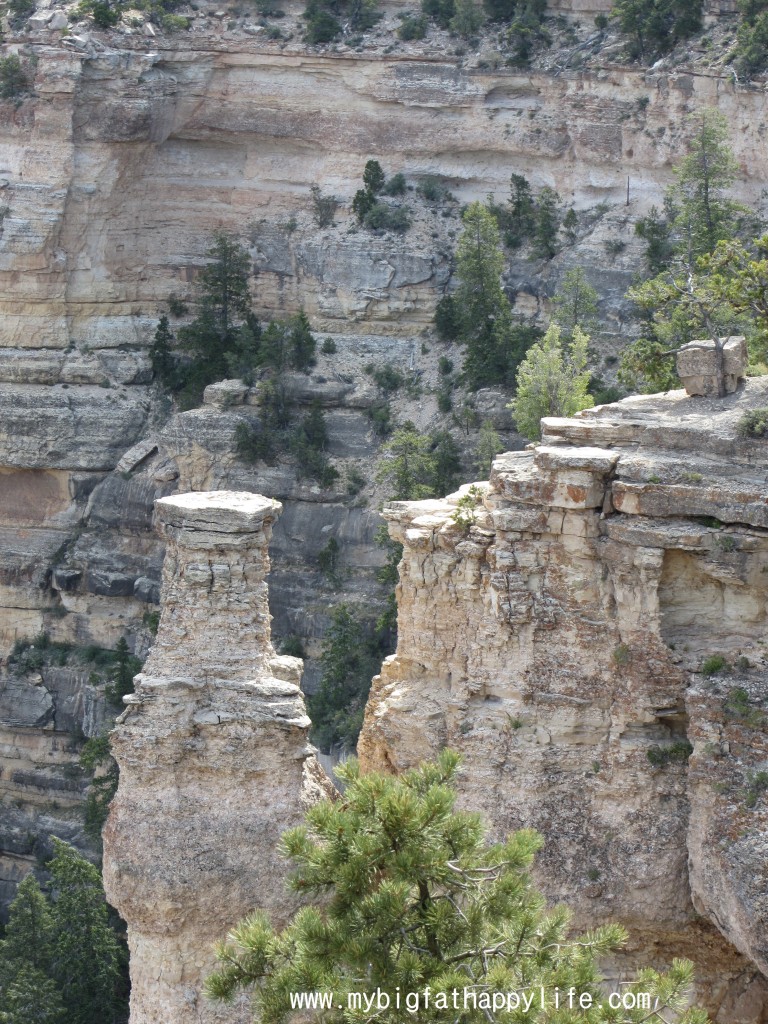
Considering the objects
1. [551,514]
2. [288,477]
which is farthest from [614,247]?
[551,514]

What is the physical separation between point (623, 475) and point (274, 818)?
8.12 metres

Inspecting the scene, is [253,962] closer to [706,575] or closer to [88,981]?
[706,575]

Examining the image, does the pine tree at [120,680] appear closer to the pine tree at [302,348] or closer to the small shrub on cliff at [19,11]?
the pine tree at [302,348]

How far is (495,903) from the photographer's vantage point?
2484 cm

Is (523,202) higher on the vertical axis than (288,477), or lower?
higher

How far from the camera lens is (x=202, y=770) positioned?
29.8 meters

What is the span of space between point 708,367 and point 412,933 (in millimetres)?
13166

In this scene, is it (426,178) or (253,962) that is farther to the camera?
(426,178)

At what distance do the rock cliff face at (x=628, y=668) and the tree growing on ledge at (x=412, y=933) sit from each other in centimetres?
496

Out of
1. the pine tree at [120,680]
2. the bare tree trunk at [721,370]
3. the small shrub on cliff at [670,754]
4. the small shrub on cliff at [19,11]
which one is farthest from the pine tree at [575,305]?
the small shrub on cliff at [670,754]

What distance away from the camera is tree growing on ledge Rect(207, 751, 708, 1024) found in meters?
24.0

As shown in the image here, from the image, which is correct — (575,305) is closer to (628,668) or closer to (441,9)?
(441,9)

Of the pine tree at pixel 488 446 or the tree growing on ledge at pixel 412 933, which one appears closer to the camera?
the tree growing on ledge at pixel 412 933

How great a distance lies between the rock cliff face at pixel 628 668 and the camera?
2994cm
